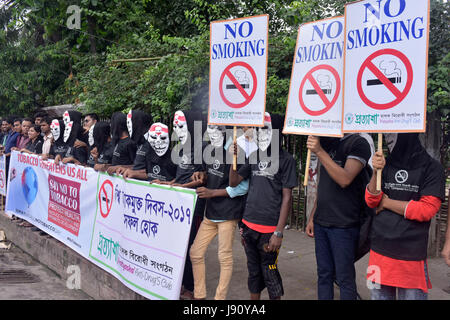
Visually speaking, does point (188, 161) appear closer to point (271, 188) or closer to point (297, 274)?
point (271, 188)

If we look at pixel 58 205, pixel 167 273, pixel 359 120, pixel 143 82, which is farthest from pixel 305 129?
pixel 143 82

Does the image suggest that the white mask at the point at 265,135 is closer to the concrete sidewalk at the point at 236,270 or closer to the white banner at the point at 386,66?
the white banner at the point at 386,66

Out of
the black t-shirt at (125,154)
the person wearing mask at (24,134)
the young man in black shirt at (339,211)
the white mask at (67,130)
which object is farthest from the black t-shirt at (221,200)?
the person wearing mask at (24,134)

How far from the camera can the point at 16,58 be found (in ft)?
49.6

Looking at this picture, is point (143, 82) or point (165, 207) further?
point (143, 82)

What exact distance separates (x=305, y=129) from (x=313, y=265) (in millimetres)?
3197

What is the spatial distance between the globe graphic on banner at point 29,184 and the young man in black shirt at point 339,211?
5.36m

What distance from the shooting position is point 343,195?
3799 mm

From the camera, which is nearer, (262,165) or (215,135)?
(262,165)

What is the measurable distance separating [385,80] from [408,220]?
0.99m

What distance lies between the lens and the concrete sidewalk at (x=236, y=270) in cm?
519

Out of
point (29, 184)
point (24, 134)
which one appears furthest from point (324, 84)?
point (24, 134)
